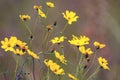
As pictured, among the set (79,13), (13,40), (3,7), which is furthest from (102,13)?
(13,40)

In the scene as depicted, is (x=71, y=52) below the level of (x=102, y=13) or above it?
below

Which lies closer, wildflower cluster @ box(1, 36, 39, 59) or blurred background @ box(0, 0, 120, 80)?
wildflower cluster @ box(1, 36, 39, 59)

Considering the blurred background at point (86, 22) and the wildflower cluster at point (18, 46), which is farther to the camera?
the blurred background at point (86, 22)

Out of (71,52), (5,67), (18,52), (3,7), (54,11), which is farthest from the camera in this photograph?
(54,11)

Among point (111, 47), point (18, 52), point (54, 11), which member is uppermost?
point (54, 11)

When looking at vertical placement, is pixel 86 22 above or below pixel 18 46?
above

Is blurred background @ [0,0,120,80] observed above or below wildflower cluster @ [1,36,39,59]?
above

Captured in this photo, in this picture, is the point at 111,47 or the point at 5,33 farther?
the point at 111,47

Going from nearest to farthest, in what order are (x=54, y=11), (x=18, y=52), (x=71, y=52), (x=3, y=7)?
(x=18, y=52), (x=71, y=52), (x=3, y=7), (x=54, y=11)

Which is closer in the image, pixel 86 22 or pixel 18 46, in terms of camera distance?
pixel 18 46

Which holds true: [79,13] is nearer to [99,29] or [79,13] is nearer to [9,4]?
[99,29]

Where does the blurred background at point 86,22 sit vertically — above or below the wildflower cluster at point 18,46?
above
